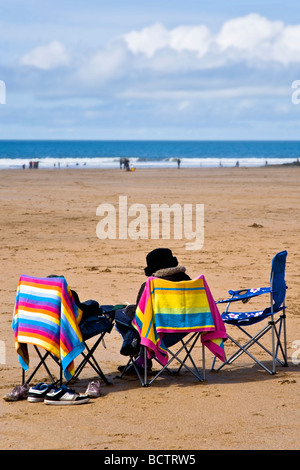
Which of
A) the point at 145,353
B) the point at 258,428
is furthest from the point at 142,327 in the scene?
the point at 258,428

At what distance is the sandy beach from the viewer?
5113 mm

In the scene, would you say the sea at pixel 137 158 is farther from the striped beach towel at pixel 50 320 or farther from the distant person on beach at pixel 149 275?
the striped beach towel at pixel 50 320

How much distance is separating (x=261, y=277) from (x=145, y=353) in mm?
4945

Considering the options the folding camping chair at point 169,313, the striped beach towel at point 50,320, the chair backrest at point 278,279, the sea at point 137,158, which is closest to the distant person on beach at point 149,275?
the folding camping chair at point 169,313

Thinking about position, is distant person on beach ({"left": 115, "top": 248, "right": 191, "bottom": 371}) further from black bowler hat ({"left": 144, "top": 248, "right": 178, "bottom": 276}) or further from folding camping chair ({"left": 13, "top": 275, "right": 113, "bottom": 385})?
folding camping chair ({"left": 13, "top": 275, "right": 113, "bottom": 385})

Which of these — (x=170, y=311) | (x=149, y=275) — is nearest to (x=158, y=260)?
(x=149, y=275)

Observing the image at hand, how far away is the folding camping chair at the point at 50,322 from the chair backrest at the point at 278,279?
1.67m

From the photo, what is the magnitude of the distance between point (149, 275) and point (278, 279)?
1169 millimetres

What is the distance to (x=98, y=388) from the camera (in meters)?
6.08

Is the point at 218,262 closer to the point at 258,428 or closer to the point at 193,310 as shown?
the point at 193,310

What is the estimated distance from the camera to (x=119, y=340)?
788cm

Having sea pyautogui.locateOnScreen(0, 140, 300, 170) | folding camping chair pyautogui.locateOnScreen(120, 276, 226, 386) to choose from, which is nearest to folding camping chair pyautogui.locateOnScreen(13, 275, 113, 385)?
folding camping chair pyautogui.locateOnScreen(120, 276, 226, 386)

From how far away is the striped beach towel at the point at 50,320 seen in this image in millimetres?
5973
